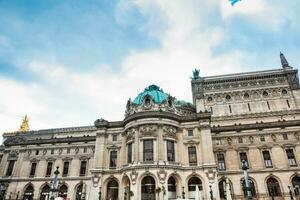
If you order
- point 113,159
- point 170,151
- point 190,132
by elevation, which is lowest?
point 113,159

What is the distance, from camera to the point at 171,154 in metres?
41.6

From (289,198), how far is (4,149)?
60553 mm

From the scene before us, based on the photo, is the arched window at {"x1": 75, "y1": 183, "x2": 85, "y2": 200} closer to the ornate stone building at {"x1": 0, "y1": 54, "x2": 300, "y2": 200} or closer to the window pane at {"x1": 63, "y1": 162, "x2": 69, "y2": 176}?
the ornate stone building at {"x1": 0, "y1": 54, "x2": 300, "y2": 200}

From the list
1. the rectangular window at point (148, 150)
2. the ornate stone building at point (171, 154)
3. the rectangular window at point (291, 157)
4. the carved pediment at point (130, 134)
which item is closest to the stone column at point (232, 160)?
the ornate stone building at point (171, 154)

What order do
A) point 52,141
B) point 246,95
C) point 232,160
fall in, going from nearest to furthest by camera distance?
point 232,160, point 52,141, point 246,95

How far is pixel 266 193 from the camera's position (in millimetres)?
43469

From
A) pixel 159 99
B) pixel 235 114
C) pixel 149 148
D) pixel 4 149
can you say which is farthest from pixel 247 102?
pixel 4 149

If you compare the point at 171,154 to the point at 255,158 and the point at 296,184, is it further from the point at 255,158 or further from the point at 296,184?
the point at 296,184

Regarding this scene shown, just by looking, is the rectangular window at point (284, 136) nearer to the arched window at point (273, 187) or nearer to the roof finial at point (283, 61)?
the arched window at point (273, 187)

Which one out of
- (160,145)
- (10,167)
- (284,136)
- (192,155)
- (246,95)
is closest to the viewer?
(160,145)

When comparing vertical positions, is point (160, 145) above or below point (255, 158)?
above

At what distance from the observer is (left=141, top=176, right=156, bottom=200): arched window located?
37750 millimetres

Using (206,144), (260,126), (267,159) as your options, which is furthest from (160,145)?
(260,126)

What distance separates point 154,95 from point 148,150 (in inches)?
445
